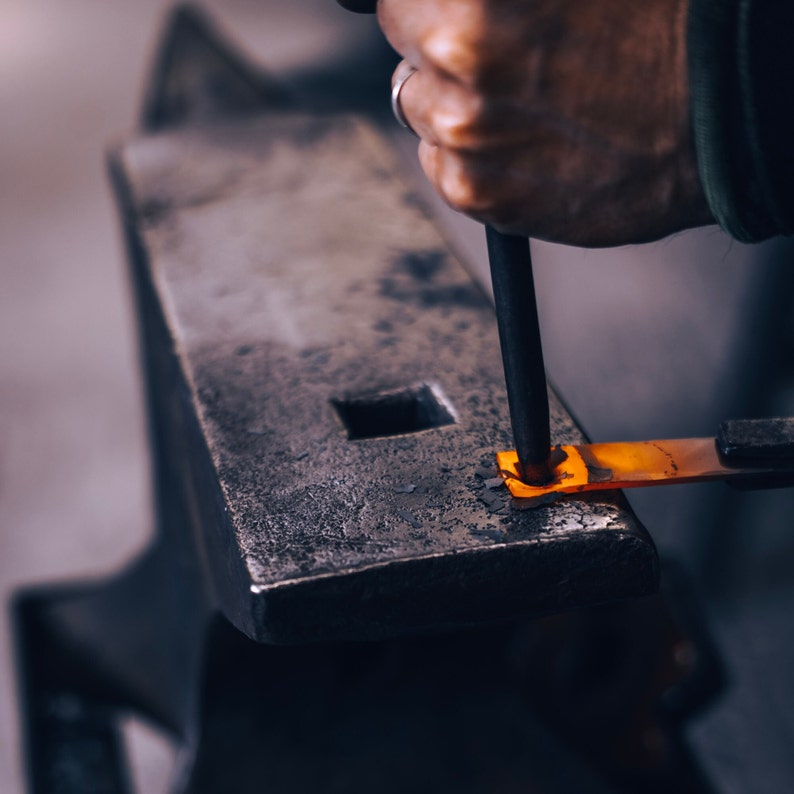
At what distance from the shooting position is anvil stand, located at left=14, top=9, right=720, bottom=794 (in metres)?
0.73

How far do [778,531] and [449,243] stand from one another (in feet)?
3.63

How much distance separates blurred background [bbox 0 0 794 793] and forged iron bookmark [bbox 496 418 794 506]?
0.37 meters

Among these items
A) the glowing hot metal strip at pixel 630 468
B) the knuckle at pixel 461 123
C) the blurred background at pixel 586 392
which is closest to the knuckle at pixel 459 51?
the knuckle at pixel 461 123

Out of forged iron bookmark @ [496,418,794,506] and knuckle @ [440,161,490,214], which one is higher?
knuckle @ [440,161,490,214]

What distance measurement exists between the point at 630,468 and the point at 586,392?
59.7 inches

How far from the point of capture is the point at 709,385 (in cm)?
181

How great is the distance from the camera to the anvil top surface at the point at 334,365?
57cm

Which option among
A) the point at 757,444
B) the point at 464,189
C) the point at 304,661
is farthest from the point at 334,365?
the point at 304,661

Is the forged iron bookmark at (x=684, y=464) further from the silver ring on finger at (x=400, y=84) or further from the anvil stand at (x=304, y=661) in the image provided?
the silver ring on finger at (x=400, y=84)

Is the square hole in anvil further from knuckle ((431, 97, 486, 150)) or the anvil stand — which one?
knuckle ((431, 97, 486, 150))

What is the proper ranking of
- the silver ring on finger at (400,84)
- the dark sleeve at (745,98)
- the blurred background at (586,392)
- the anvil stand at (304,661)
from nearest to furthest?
the dark sleeve at (745,98), the silver ring on finger at (400,84), the anvil stand at (304,661), the blurred background at (586,392)

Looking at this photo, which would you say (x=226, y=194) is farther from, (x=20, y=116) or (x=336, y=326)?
(x=20, y=116)

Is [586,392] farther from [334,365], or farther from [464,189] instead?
[464,189]

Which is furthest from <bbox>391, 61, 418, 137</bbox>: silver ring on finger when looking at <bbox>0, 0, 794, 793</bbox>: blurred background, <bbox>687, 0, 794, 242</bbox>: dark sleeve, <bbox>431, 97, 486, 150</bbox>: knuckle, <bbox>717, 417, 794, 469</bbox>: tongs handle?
<bbox>0, 0, 794, 793</bbox>: blurred background
